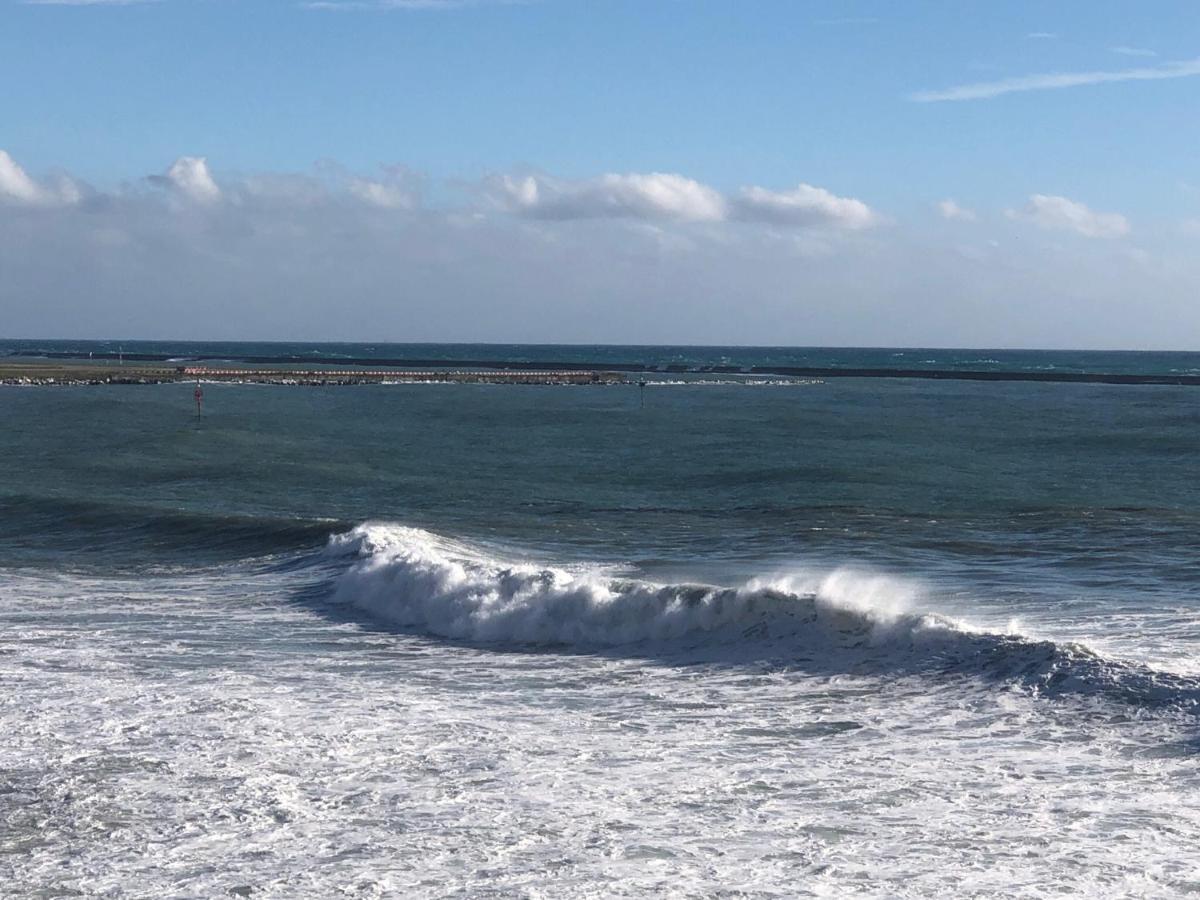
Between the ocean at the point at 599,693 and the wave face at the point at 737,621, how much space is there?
0.05 m

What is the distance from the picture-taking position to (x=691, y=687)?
47.4 ft

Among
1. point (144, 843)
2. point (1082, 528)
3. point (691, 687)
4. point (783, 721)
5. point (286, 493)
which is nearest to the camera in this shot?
point (144, 843)

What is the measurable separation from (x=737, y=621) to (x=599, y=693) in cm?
329

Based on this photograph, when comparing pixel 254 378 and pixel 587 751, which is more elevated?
pixel 254 378

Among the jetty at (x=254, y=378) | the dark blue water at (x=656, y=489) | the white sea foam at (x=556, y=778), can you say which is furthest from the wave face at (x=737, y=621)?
the jetty at (x=254, y=378)

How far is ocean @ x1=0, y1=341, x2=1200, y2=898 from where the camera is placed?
30.0ft

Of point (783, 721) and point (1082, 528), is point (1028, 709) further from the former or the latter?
point (1082, 528)

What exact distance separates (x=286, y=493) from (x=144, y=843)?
86.0 feet

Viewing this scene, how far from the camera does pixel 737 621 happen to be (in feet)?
55.7

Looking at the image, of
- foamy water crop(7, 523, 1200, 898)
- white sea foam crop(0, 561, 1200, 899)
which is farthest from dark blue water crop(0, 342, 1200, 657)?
white sea foam crop(0, 561, 1200, 899)

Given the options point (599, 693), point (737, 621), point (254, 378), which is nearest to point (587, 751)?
point (599, 693)

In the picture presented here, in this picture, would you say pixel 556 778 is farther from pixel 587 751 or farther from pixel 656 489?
pixel 656 489

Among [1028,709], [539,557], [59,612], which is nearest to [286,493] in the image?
[539,557]

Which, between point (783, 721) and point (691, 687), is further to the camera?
point (691, 687)
